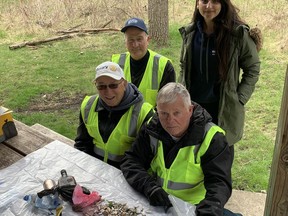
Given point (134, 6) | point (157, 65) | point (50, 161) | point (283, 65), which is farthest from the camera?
point (134, 6)

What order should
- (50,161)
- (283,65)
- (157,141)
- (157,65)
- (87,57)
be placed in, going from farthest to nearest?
(87,57) < (283,65) < (157,65) < (50,161) < (157,141)

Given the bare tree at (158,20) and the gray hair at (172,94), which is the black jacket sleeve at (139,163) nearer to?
the gray hair at (172,94)

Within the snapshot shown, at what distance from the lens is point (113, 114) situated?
8.44 ft

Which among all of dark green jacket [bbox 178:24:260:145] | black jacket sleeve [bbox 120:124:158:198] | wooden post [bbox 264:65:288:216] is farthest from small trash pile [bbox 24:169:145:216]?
dark green jacket [bbox 178:24:260:145]

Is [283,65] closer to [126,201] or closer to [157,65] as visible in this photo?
[157,65]

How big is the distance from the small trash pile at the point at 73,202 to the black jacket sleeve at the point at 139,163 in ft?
0.66

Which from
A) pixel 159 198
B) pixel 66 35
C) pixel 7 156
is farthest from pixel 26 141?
pixel 66 35

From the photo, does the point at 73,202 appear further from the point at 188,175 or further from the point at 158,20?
the point at 158,20

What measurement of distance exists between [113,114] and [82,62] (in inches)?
218

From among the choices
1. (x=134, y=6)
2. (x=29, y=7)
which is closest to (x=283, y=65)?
(x=134, y=6)

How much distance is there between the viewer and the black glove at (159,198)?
1.96m

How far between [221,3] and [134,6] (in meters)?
8.11

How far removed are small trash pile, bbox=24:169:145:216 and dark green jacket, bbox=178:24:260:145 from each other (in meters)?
1.42

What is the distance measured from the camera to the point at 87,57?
321 inches
